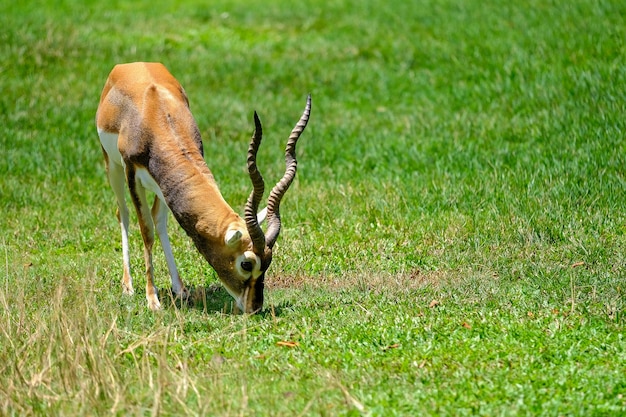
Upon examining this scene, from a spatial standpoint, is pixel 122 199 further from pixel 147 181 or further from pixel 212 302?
pixel 212 302

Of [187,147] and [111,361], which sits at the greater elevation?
[187,147]

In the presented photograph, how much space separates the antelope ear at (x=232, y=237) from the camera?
6684mm

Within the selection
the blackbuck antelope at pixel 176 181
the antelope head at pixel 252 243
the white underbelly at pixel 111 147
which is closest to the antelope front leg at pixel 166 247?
the blackbuck antelope at pixel 176 181

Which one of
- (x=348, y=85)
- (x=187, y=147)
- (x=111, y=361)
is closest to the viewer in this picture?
(x=111, y=361)

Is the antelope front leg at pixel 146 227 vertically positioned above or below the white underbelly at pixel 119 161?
below

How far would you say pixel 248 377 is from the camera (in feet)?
18.5

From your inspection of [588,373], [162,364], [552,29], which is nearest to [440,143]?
[552,29]

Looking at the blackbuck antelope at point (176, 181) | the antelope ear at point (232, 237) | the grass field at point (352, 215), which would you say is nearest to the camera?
the grass field at point (352, 215)

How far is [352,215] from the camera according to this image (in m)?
9.38

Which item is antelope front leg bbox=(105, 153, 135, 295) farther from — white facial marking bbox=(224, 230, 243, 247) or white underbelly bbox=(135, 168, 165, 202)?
white facial marking bbox=(224, 230, 243, 247)

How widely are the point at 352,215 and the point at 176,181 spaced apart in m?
2.55

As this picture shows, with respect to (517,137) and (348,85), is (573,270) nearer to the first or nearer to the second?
→ (517,137)

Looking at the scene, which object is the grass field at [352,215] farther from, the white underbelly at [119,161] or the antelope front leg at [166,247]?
the white underbelly at [119,161]

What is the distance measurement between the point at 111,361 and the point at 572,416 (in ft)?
8.30
